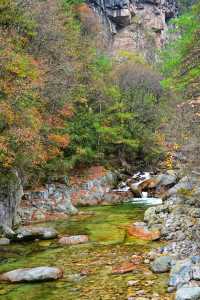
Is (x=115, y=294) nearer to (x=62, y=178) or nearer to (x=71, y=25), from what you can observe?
(x=62, y=178)

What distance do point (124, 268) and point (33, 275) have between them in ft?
8.29

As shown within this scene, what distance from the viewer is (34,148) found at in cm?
1619

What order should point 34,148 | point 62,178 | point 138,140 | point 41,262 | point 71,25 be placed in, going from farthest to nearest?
point 71,25, point 138,140, point 62,178, point 34,148, point 41,262

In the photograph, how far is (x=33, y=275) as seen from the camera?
32.4 feet

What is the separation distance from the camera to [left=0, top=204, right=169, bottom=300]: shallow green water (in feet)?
29.3

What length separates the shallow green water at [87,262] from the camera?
29.3 feet

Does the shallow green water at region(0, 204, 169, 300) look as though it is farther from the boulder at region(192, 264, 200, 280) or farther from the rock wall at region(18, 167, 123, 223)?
the rock wall at region(18, 167, 123, 223)

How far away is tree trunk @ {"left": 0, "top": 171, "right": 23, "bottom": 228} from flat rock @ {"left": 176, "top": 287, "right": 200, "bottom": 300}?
9732 mm

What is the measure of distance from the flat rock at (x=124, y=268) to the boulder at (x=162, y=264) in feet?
1.90

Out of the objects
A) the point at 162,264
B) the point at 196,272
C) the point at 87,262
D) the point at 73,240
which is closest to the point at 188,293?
the point at 196,272

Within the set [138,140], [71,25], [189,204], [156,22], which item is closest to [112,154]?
[138,140]

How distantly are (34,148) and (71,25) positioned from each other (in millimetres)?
22859

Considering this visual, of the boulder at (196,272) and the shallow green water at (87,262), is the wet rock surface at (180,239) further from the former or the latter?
the shallow green water at (87,262)

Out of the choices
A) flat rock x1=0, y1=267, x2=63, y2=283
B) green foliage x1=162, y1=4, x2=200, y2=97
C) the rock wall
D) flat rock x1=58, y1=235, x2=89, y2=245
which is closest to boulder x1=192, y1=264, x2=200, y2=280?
flat rock x1=0, y1=267, x2=63, y2=283
